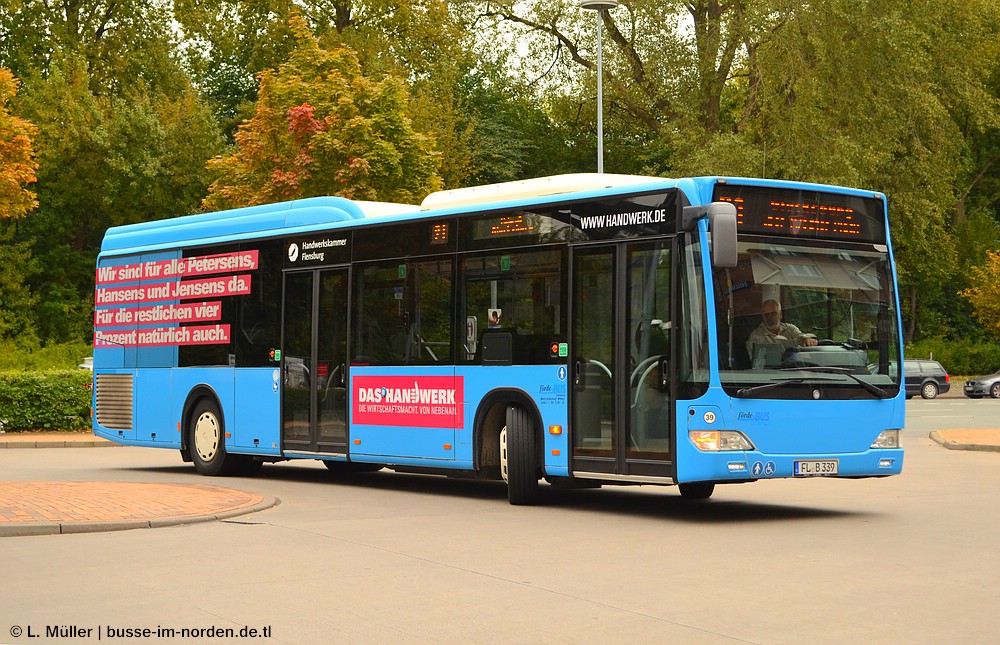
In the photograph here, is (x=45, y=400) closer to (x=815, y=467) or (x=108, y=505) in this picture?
(x=108, y=505)

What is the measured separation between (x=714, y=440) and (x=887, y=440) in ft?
6.65

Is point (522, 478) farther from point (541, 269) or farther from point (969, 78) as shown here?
point (969, 78)

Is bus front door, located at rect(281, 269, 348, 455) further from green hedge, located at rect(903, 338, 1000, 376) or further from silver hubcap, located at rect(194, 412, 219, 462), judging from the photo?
green hedge, located at rect(903, 338, 1000, 376)

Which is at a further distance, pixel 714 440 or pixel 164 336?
pixel 164 336

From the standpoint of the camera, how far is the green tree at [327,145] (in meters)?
32.6

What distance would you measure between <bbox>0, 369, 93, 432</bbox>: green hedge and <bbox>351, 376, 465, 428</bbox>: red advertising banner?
13.7 meters

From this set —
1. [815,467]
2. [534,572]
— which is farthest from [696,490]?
[534,572]

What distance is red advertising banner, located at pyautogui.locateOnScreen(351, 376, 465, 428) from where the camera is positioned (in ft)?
50.4

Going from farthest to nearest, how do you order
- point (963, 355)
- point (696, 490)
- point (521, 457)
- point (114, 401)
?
point (963, 355) → point (114, 401) → point (696, 490) → point (521, 457)

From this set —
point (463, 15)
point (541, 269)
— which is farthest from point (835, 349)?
point (463, 15)

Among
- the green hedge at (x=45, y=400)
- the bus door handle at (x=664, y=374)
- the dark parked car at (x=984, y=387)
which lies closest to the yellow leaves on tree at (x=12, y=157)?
the green hedge at (x=45, y=400)

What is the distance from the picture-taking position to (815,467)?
13156 mm

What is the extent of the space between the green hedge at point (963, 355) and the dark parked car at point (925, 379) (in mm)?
6746

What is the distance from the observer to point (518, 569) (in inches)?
391
